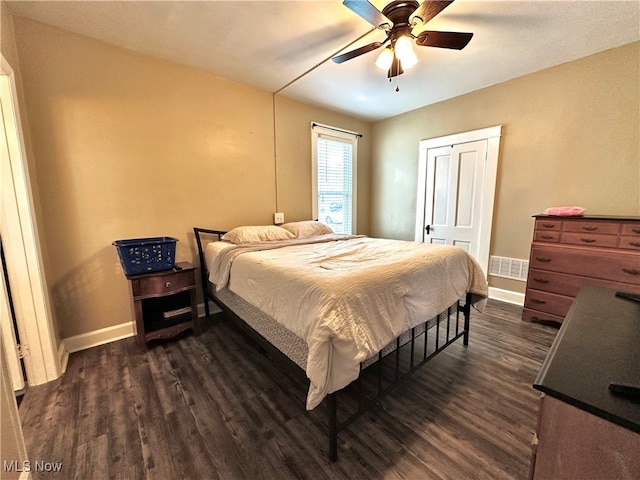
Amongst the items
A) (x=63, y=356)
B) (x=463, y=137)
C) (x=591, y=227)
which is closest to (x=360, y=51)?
(x=463, y=137)

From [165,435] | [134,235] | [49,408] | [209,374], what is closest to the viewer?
[165,435]

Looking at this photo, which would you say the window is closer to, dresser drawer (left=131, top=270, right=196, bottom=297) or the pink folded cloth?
dresser drawer (left=131, top=270, right=196, bottom=297)

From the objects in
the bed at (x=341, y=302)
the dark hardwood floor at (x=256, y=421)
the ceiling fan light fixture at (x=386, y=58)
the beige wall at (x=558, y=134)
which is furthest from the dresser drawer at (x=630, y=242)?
the ceiling fan light fixture at (x=386, y=58)

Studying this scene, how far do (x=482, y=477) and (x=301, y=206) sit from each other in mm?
3152

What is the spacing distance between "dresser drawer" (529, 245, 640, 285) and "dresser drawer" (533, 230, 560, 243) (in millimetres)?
72

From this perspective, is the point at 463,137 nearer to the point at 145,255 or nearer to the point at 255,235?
the point at 255,235

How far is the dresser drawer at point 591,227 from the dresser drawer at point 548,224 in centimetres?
4

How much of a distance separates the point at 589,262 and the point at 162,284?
3.85 meters

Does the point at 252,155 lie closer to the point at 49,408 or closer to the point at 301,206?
the point at 301,206

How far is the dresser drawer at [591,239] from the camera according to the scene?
2240 millimetres

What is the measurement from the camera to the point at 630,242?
215 cm

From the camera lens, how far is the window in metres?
3.83

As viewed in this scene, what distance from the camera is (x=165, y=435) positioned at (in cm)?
144

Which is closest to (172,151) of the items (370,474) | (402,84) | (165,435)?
(165,435)
